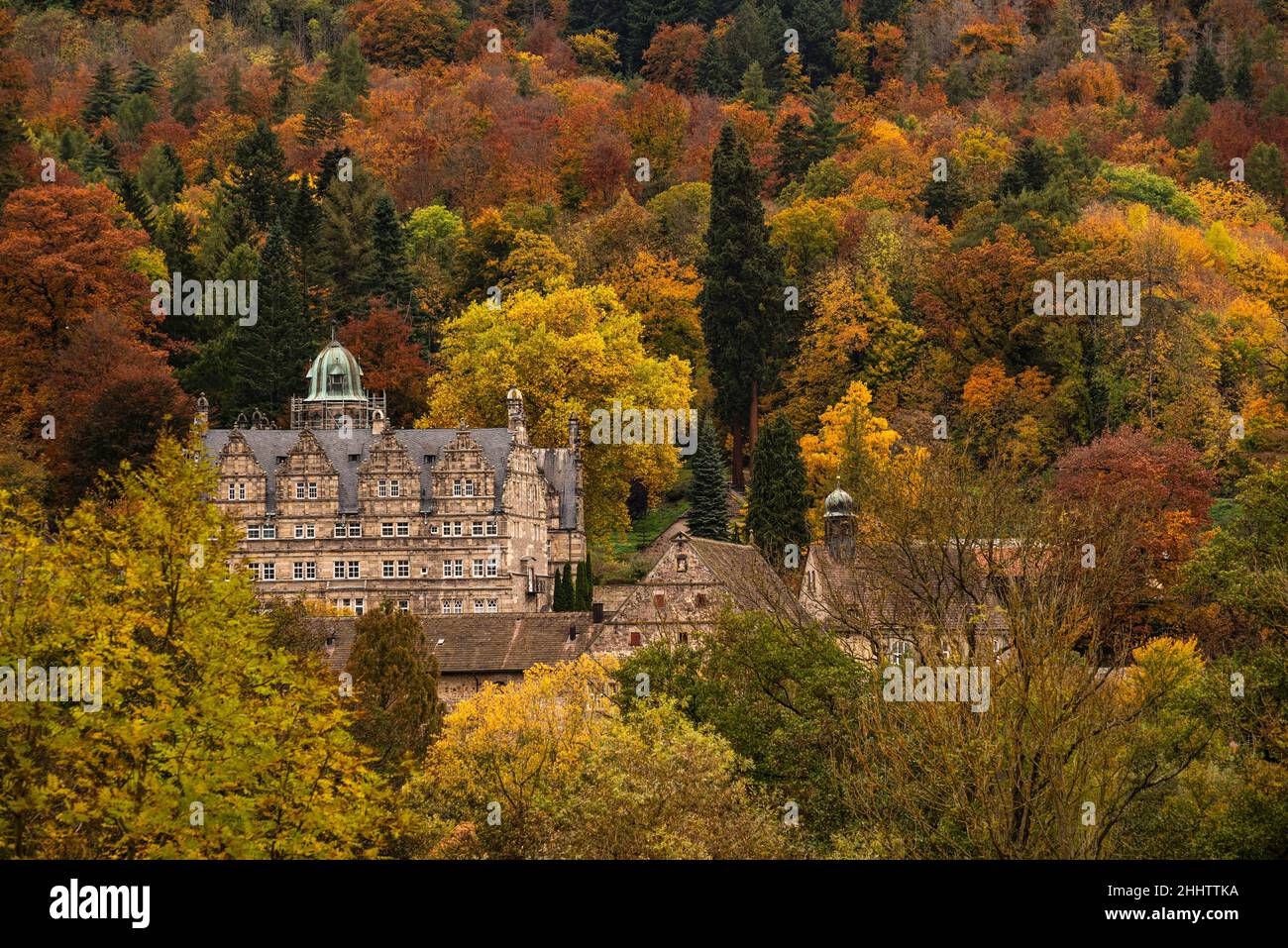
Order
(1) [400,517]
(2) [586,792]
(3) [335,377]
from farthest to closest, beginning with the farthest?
1. (3) [335,377]
2. (1) [400,517]
3. (2) [586,792]

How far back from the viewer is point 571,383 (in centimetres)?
10844

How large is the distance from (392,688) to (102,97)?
109 meters

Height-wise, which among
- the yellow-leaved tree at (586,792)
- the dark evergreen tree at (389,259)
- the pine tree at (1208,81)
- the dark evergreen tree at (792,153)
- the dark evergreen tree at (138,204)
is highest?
the pine tree at (1208,81)

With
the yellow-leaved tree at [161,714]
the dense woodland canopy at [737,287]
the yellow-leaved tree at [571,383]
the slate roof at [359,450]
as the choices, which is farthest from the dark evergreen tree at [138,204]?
the yellow-leaved tree at [161,714]

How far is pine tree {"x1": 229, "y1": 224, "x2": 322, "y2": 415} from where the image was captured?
11025 centimetres

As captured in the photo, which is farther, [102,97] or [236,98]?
[236,98]

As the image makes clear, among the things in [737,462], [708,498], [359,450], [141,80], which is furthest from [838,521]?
[141,80]

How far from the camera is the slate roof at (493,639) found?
79375 mm

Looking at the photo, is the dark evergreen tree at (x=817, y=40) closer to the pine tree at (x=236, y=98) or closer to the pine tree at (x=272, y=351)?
the pine tree at (x=236, y=98)

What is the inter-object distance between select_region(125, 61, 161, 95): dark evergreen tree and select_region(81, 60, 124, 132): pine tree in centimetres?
165

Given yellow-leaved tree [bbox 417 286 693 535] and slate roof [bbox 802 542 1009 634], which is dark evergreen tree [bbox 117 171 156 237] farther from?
slate roof [bbox 802 542 1009 634]

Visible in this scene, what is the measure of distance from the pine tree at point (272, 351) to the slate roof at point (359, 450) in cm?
883

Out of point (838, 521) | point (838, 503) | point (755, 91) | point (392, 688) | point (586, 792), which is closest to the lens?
point (586, 792)

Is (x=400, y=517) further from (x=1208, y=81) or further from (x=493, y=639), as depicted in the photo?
(x=1208, y=81)
